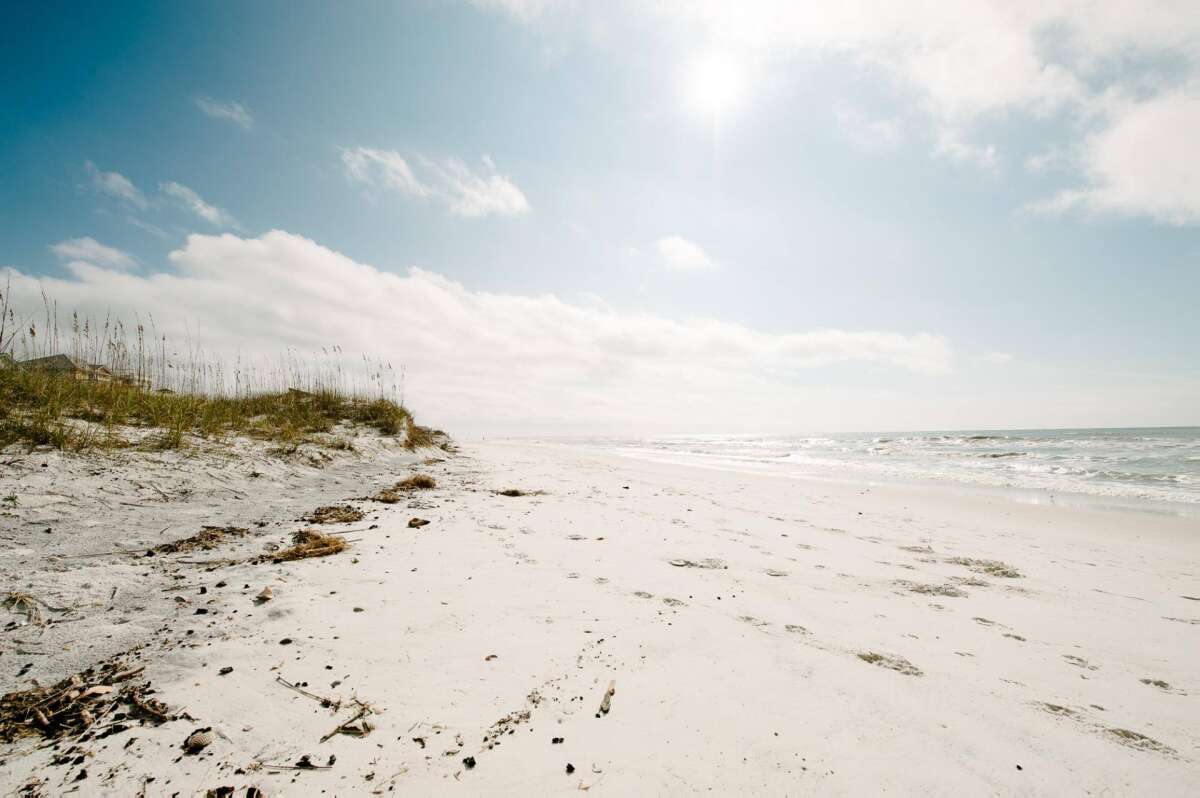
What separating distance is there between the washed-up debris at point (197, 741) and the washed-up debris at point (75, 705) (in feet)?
0.58

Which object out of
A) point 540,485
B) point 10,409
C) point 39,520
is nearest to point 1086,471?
point 540,485

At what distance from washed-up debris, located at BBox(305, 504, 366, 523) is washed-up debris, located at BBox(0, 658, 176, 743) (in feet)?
8.81

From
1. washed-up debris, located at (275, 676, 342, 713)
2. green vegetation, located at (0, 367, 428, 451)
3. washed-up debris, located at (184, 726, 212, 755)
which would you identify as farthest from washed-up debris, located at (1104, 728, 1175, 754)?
green vegetation, located at (0, 367, 428, 451)

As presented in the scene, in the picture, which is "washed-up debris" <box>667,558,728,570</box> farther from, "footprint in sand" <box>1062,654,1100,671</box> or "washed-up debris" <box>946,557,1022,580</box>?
"washed-up debris" <box>946,557,1022,580</box>

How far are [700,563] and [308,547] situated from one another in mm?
3209

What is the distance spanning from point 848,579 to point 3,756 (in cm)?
462

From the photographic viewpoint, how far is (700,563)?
3994 millimetres

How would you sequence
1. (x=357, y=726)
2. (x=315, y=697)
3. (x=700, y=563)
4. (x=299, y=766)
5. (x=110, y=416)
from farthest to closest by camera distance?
(x=110, y=416) < (x=700, y=563) < (x=315, y=697) < (x=357, y=726) < (x=299, y=766)

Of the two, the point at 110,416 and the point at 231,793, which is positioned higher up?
the point at 110,416

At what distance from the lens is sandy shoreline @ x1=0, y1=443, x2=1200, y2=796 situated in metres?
1.65

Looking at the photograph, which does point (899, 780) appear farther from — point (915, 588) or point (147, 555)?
point (147, 555)

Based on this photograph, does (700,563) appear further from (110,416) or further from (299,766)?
(110,416)

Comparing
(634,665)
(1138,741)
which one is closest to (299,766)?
(634,665)

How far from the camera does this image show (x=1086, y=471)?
45.2 ft
